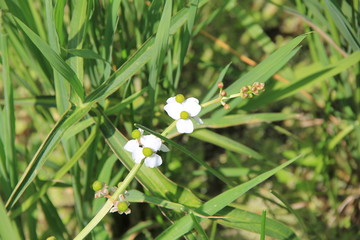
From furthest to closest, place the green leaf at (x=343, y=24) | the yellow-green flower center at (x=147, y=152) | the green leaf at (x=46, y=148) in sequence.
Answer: the green leaf at (x=343, y=24) → the green leaf at (x=46, y=148) → the yellow-green flower center at (x=147, y=152)

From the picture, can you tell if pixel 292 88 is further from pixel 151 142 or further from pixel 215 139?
pixel 151 142

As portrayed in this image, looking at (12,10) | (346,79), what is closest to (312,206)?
(346,79)

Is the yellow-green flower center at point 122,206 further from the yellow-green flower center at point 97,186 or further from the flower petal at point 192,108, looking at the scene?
the flower petal at point 192,108

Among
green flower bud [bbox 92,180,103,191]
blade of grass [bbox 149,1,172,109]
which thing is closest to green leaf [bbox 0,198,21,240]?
green flower bud [bbox 92,180,103,191]

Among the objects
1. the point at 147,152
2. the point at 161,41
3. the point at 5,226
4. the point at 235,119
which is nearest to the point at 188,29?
the point at 161,41

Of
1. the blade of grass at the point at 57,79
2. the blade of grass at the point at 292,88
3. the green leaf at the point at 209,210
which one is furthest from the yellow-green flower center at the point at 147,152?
the blade of grass at the point at 292,88

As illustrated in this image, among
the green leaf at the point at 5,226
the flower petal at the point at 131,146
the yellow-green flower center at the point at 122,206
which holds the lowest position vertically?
the yellow-green flower center at the point at 122,206

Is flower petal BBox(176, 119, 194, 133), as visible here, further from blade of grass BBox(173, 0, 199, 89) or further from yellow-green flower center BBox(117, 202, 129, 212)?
blade of grass BBox(173, 0, 199, 89)
